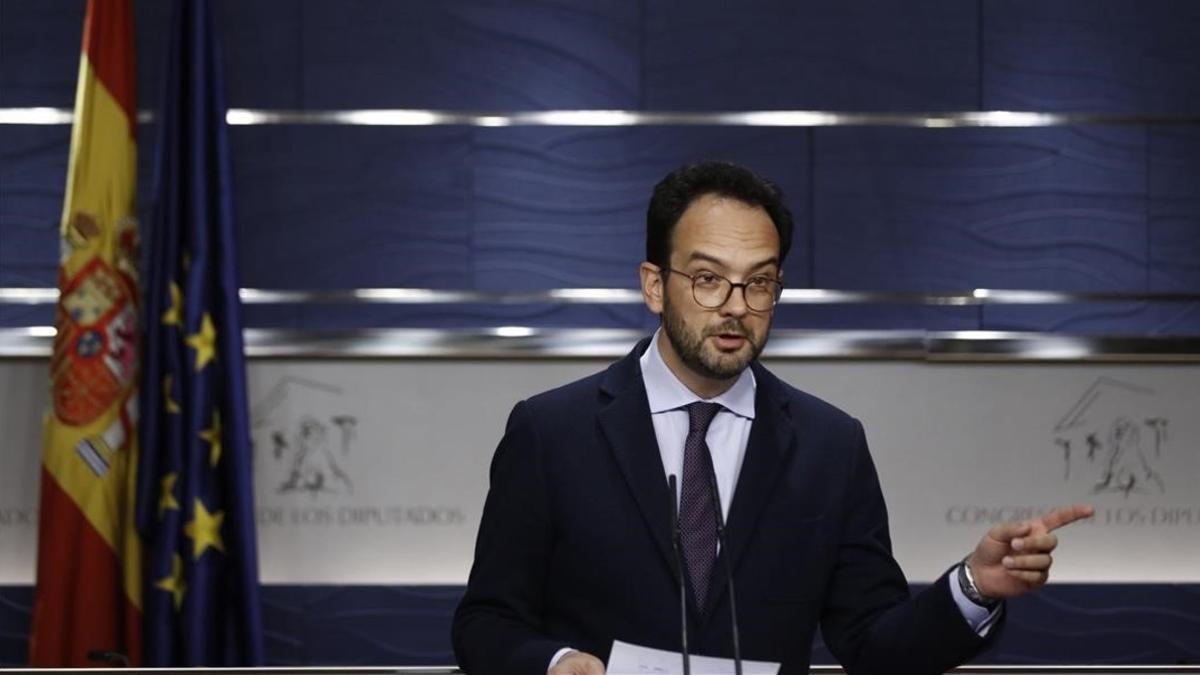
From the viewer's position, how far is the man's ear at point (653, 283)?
84.7 inches

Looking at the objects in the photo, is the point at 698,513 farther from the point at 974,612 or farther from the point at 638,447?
the point at 974,612

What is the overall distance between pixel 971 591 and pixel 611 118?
320 centimetres

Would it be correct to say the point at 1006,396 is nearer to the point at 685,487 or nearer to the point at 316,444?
the point at 316,444

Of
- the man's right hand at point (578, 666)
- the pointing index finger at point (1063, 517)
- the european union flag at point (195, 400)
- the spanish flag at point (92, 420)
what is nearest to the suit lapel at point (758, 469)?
the man's right hand at point (578, 666)

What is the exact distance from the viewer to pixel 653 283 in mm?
2164

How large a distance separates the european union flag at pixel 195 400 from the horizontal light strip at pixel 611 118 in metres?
0.35

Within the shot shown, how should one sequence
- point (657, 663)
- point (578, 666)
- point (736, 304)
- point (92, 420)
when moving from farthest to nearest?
point (92, 420), point (736, 304), point (657, 663), point (578, 666)

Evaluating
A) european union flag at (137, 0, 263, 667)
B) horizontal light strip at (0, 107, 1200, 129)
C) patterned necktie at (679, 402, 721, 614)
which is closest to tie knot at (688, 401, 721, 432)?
patterned necktie at (679, 402, 721, 614)

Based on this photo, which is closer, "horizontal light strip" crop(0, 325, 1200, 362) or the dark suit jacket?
the dark suit jacket

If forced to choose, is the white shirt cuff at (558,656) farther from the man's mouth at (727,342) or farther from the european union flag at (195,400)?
the european union flag at (195,400)

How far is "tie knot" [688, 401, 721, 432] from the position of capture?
7.01 ft

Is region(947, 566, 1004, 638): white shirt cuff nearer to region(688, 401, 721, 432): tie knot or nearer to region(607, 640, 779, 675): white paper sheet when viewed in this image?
region(607, 640, 779, 675): white paper sheet

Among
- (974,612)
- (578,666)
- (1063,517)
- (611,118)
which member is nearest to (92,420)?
(611,118)

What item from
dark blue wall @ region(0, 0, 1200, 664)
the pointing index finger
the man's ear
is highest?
dark blue wall @ region(0, 0, 1200, 664)
